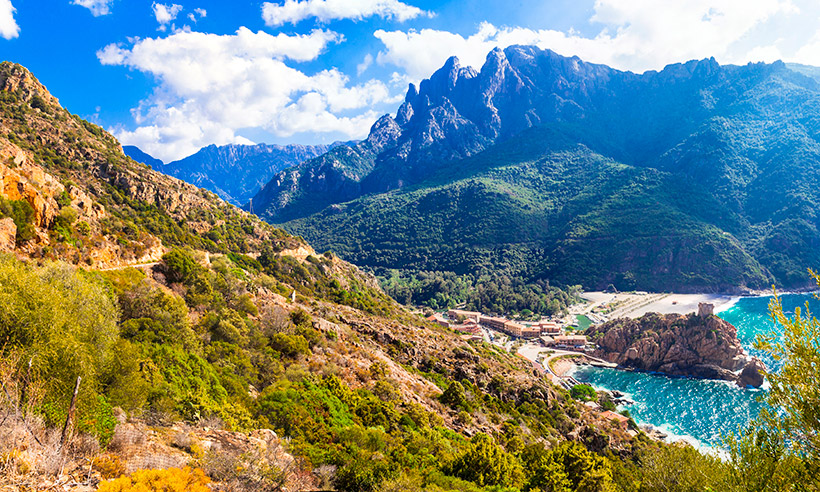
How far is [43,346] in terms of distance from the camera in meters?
9.12

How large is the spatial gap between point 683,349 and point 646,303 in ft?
159

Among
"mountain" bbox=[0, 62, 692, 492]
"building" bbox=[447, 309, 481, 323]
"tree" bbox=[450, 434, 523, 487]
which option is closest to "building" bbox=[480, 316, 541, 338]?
"building" bbox=[447, 309, 481, 323]

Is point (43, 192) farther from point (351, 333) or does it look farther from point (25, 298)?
point (351, 333)

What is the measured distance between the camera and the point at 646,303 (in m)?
111

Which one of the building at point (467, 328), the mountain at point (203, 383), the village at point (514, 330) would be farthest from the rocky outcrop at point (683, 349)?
the mountain at point (203, 383)

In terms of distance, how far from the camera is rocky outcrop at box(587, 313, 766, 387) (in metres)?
63.0

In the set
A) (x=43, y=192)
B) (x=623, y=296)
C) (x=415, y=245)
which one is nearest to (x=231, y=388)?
(x=43, y=192)

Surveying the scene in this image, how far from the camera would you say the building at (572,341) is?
80812 millimetres

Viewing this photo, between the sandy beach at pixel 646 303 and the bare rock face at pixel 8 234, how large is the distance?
4234 inches

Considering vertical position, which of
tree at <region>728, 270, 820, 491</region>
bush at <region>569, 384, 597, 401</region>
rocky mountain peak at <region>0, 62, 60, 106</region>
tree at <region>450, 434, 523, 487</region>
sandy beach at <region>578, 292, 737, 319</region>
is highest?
rocky mountain peak at <region>0, 62, 60, 106</region>

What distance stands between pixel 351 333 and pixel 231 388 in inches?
712

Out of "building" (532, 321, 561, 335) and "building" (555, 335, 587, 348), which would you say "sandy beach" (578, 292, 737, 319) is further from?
"building" (555, 335, 587, 348)

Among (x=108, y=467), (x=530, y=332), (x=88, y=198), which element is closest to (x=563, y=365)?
(x=530, y=332)

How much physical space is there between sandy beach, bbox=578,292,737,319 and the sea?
23916 millimetres
